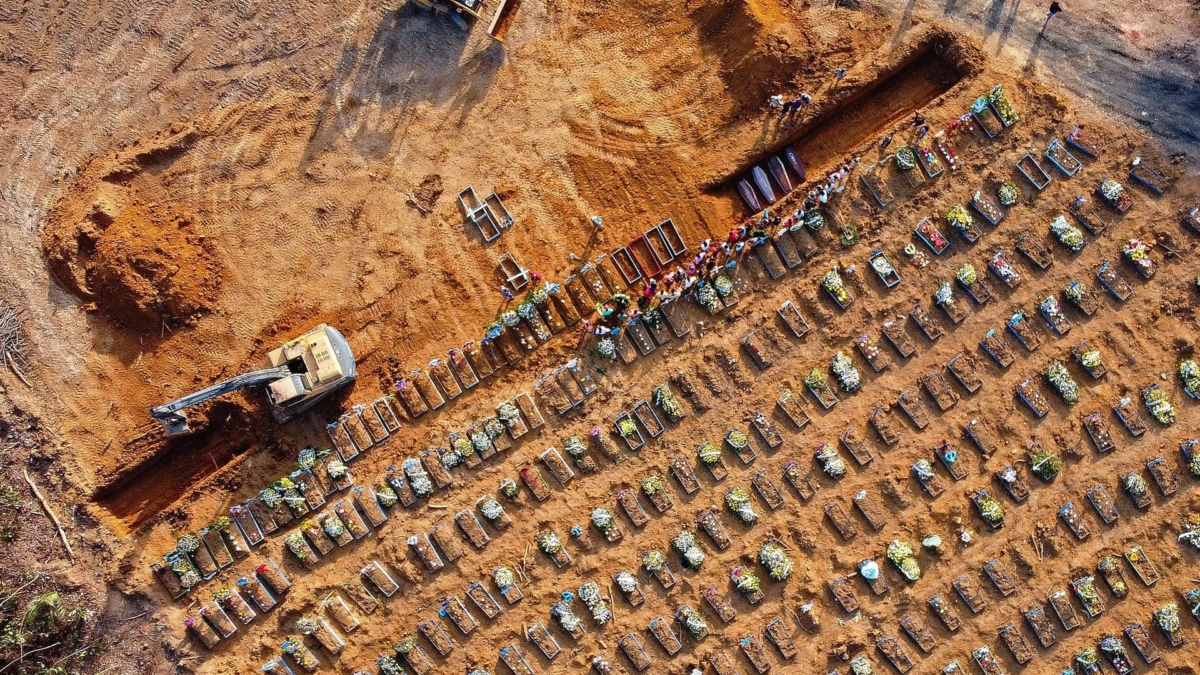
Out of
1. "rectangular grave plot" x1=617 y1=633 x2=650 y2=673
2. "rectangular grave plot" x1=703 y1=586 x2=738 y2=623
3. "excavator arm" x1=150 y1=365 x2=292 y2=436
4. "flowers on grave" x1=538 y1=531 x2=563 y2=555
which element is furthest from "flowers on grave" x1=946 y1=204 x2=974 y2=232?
"excavator arm" x1=150 y1=365 x2=292 y2=436

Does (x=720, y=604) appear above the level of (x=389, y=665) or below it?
below

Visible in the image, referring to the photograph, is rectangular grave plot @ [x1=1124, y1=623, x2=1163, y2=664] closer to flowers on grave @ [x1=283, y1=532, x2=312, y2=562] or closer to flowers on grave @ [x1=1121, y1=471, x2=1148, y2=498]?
flowers on grave @ [x1=1121, y1=471, x2=1148, y2=498]

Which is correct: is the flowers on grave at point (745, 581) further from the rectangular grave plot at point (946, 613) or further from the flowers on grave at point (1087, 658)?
the flowers on grave at point (1087, 658)

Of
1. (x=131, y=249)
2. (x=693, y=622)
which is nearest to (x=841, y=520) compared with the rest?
(x=693, y=622)

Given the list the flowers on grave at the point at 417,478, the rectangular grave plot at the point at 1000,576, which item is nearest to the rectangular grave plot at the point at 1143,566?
the rectangular grave plot at the point at 1000,576

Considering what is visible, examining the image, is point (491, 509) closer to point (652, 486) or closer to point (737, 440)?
point (652, 486)
